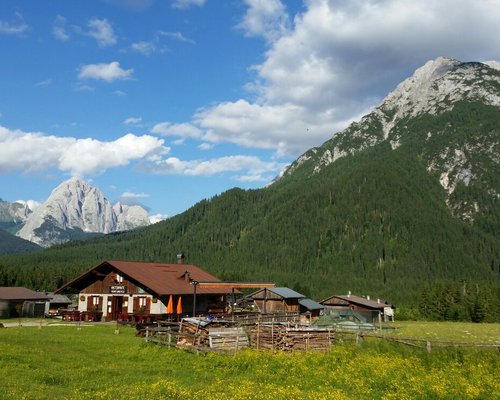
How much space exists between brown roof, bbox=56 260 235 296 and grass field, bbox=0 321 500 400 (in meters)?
24.0

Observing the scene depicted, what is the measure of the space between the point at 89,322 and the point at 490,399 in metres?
47.0

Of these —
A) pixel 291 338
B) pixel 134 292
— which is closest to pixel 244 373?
pixel 291 338

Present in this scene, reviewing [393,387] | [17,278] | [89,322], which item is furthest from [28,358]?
[17,278]

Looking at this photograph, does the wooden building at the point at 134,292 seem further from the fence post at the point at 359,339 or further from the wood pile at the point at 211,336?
the fence post at the point at 359,339

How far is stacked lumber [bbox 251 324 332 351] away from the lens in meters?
32.4

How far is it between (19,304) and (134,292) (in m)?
25.1

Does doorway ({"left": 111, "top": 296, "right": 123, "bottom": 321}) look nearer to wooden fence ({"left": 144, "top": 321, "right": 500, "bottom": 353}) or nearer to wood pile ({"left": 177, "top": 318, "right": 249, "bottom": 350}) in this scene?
wood pile ({"left": 177, "top": 318, "right": 249, "bottom": 350})

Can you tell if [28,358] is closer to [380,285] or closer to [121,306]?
[121,306]

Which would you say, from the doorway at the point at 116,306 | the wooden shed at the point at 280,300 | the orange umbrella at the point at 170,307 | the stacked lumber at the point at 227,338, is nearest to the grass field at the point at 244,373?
the stacked lumber at the point at 227,338

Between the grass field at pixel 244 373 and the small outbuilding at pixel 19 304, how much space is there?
41.8m

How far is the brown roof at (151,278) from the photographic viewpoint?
57.6m

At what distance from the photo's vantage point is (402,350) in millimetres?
28469

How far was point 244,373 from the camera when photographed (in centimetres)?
2503

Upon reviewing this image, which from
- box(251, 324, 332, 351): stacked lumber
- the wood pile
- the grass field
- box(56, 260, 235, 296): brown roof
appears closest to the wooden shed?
box(56, 260, 235, 296): brown roof
